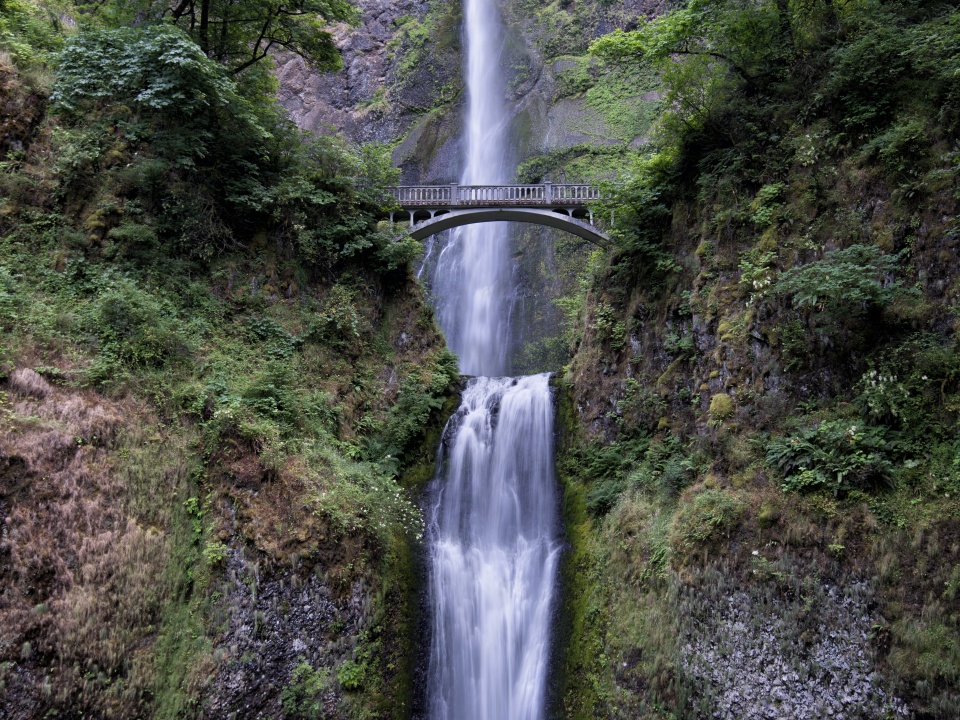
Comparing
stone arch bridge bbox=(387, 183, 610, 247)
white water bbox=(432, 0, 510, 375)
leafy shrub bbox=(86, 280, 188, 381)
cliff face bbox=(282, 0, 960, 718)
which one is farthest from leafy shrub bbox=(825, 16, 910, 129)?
white water bbox=(432, 0, 510, 375)

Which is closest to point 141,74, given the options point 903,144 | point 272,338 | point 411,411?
point 272,338

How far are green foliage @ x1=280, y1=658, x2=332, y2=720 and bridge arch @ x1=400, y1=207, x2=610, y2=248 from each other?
13.7m

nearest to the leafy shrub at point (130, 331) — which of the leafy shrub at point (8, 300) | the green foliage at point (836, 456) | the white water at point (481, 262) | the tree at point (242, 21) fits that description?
the leafy shrub at point (8, 300)

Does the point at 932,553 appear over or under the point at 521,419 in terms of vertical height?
under

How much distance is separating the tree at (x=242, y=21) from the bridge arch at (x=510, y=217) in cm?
529

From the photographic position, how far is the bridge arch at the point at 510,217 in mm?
18766

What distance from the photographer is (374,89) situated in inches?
1345

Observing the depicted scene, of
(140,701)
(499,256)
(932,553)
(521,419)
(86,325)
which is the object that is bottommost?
(140,701)

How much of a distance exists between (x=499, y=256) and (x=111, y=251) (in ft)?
56.5

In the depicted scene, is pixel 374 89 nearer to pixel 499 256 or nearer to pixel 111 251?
pixel 499 256

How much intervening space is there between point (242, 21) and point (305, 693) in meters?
14.6

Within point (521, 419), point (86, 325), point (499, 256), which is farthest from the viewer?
point (499, 256)

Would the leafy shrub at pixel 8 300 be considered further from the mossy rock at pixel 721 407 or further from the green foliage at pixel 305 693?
the mossy rock at pixel 721 407

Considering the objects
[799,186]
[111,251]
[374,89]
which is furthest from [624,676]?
[374,89]
